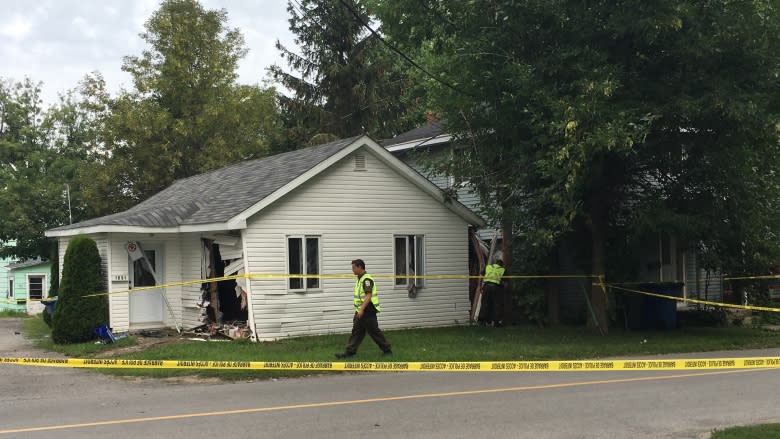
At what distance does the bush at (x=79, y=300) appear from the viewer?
1661cm

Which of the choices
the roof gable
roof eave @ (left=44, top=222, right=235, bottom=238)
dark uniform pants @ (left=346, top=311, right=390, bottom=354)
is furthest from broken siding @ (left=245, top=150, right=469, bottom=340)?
dark uniform pants @ (left=346, top=311, right=390, bottom=354)

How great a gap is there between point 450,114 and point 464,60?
160 cm

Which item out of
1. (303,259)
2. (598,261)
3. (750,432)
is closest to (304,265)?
(303,259)

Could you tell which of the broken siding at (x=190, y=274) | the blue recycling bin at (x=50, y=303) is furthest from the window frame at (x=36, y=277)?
the broken siding at (x=190, y=274)

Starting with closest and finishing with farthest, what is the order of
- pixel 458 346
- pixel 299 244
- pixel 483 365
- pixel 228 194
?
pixel 483 365 → pixel 458 346 → pixel 299 244 → pixel 228 194

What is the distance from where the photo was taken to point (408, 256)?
19.3 meters

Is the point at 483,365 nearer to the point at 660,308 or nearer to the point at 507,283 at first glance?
the point at 507,283

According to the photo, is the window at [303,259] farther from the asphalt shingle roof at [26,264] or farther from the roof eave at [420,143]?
the asphalt shingle roof at [26,264]

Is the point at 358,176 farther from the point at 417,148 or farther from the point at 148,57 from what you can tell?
the point at 148,57

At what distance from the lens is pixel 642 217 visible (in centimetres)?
1580

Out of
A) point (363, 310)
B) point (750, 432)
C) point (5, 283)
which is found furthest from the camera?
point (5, 283)

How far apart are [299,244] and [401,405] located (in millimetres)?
8773

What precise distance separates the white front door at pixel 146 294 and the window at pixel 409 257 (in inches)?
234

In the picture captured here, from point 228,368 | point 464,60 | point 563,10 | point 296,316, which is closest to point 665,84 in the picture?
point 563,10
